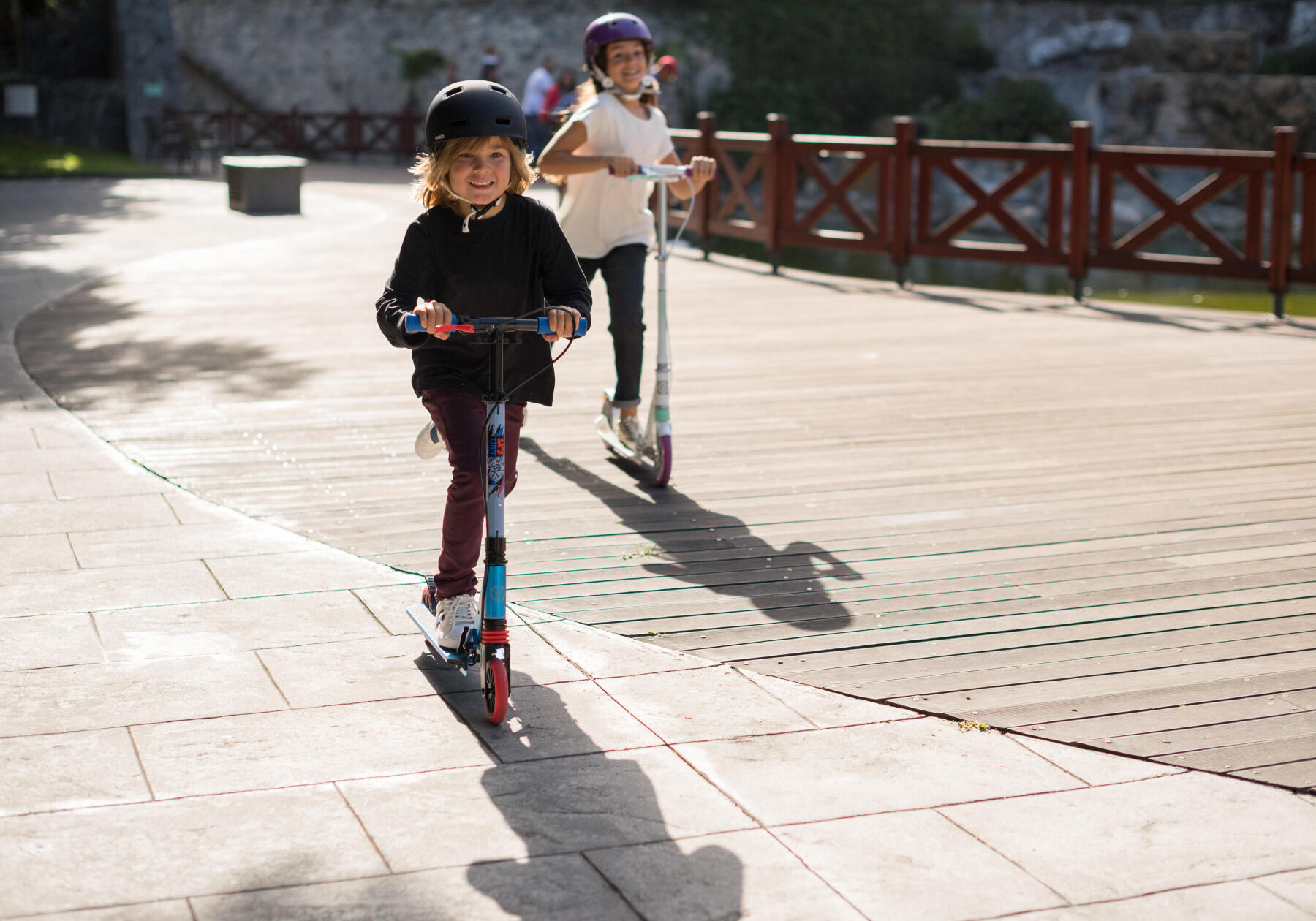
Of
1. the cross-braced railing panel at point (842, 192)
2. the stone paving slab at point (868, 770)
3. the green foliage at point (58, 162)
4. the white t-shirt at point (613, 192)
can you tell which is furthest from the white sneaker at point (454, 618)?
the green foliage at point (58, 162)

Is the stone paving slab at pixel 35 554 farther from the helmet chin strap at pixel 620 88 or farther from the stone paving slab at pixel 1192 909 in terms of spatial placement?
the stone paving slab at pixel 1192 909

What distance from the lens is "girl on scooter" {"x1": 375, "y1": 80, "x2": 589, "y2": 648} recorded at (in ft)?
12.8

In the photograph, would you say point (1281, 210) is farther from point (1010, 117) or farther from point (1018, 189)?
point (1010, 117)

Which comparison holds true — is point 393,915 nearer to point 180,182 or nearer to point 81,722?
point 81,722

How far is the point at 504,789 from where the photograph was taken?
338cm

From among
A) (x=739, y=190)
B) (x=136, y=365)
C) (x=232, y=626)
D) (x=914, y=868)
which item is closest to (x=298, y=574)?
(x=232, y=626)

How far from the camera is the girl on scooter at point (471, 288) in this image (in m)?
3.90

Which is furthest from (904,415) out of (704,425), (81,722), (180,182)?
(180,182)

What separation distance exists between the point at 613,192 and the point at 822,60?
30316mm

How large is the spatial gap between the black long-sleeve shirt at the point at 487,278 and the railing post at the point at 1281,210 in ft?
26.8

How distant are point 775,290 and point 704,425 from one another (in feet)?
16.4

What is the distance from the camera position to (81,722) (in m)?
3.68

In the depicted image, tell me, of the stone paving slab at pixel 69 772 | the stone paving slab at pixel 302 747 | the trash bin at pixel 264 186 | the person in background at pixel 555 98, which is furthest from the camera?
the person in background at pixel 555 98

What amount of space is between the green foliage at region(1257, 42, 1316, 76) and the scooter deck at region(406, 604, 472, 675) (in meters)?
33.9
